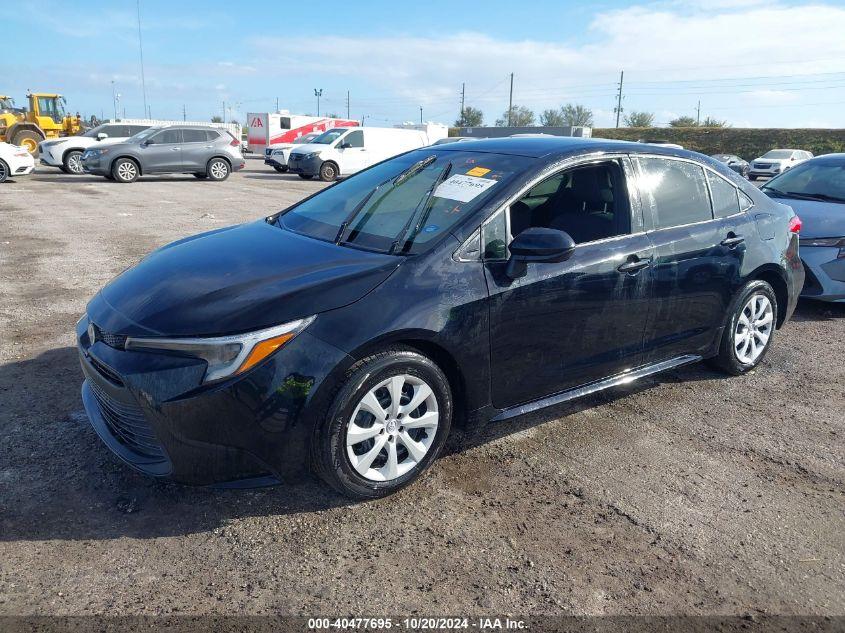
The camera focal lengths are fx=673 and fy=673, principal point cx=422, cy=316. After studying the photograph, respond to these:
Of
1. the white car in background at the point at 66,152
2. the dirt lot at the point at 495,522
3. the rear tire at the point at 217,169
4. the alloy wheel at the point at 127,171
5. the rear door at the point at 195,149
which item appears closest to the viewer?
the dirt lot at the point at 495,522

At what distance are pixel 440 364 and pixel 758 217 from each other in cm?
288

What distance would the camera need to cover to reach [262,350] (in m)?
2.79

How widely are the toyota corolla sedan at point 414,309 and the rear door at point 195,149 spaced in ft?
58.5

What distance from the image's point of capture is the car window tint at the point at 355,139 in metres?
23.5

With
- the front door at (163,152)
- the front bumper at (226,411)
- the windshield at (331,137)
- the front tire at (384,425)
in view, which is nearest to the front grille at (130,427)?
the front bumper at (226,411)

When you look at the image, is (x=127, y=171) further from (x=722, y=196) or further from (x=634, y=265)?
(x=634, y=265)

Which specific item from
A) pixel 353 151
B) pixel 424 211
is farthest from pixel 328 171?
pixel 424 211

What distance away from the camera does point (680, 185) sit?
4344 mm

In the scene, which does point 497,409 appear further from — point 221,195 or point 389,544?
point 221,195

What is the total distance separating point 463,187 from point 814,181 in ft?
17.8

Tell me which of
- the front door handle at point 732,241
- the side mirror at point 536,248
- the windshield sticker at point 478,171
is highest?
the windshield sticker at point 478,171

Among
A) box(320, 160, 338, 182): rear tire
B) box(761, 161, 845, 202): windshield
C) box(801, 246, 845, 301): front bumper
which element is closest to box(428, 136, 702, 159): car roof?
box(801, 246, 845, 301): front bumper

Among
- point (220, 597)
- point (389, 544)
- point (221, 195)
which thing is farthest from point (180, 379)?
point (221, 195)

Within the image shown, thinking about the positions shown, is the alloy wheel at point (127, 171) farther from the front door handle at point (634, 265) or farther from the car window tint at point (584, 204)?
the front door handle at point (634, 265)
